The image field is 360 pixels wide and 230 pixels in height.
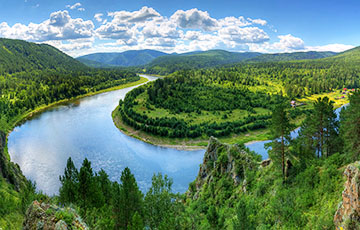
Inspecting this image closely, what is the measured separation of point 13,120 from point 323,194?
124038 mm

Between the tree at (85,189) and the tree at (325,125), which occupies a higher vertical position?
the tree at (325,125)

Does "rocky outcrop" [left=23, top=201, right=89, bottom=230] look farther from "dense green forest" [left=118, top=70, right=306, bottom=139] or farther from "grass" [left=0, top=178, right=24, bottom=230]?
"dense green forest" [left=118, top=70, right=306, bottom=139]

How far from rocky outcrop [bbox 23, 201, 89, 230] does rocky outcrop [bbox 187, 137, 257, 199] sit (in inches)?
1041

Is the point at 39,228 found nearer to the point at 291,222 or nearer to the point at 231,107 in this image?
the point at 291,222

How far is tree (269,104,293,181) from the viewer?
26.9m

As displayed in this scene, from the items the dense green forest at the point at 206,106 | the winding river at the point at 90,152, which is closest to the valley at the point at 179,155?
the winding river at the point at 90,152

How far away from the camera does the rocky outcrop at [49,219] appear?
12593 millimetres

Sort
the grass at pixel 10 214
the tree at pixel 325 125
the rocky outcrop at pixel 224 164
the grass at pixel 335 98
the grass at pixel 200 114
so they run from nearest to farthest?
the grass at pixel 10 214, the tree at pixel 325 125, the rocky outcrop at pixel 224 164, the grass at pixel 200 114, the grass at pixel 335 98

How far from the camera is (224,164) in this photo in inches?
1591

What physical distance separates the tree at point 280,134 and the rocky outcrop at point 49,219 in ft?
74.0

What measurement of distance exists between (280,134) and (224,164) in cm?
1523

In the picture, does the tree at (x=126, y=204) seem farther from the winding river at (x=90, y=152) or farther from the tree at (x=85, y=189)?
the winding river at (x=90, y=152)

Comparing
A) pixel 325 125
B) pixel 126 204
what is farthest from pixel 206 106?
pixel 126 204

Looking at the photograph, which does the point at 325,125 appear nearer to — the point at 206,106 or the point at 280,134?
the point at 280,134
